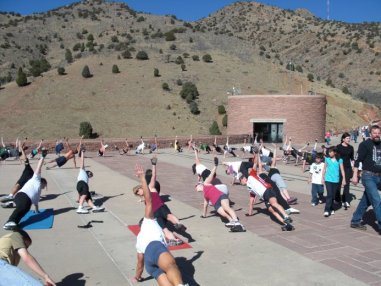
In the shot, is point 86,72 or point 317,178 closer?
point 317,178

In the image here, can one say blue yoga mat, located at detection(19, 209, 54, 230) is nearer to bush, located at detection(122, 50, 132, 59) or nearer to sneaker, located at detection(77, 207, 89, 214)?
sneaker, located at detection(77, 207, 89, 214)

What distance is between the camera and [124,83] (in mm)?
58781

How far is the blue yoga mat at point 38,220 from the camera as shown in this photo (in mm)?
8491

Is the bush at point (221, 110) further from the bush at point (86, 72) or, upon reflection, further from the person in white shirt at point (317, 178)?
the person in white shirt at point (317, 178)

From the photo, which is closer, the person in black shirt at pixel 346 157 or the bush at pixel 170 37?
the person in black shirt at pixel 346 157

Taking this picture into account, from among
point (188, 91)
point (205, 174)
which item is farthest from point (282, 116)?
point (205, 174)

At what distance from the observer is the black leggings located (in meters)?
7.80

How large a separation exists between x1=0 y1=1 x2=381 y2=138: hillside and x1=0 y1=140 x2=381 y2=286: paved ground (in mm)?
36624

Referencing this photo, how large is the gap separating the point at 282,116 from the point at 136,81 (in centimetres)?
2770

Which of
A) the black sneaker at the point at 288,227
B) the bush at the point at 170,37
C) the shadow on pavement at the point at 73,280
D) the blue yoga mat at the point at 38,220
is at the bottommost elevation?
the blue yoga mat at the point at 38,220

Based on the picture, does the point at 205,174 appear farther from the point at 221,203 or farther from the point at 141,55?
the point at 141,55

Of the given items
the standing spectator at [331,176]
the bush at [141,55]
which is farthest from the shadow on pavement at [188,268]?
the bush at [141,55]

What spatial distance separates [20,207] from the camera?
7.92 metres

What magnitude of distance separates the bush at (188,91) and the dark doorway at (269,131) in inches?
735
